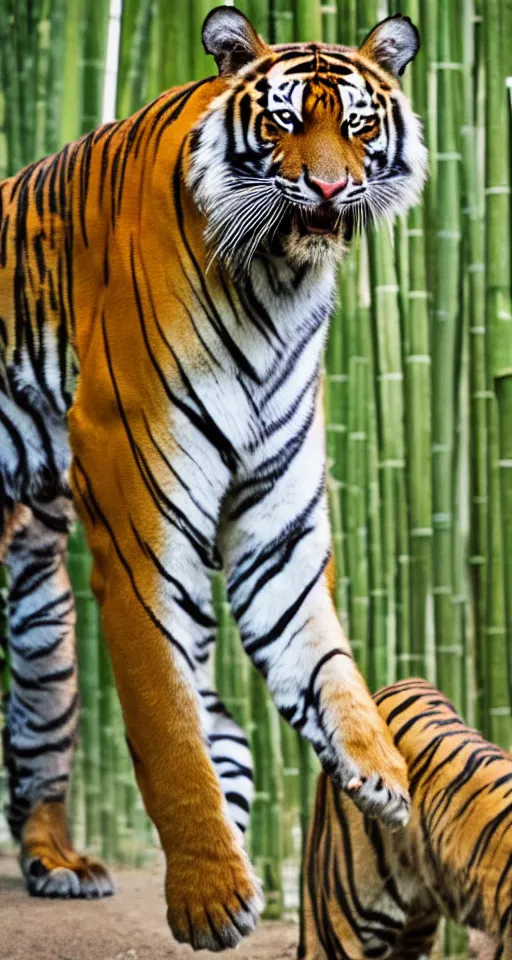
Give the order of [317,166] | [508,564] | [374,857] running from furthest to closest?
[508,564] < [374,857] < [317,166]

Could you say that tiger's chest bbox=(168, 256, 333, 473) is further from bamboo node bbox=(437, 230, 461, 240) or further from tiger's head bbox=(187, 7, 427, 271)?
bamboo node bbox=(437, 230, 461, 240)

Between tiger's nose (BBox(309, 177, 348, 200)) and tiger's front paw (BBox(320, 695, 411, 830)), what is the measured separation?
2.60ft

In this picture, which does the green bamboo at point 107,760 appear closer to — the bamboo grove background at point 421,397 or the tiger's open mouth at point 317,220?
the bamboo grove background at point 421,397

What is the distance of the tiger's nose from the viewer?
2.26 m

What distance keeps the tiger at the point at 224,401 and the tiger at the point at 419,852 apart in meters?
0.33

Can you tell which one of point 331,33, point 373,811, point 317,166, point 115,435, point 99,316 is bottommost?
point 373,811

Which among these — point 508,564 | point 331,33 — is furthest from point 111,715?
point 331,33

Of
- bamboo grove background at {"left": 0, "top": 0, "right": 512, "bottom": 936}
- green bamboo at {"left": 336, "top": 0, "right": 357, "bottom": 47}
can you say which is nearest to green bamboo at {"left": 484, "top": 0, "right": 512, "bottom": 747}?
bamboo grove background at {"left": 0, "top": 0, "right": 512, "bottom": 936}

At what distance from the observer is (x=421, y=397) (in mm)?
3266

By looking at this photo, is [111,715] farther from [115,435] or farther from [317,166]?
[317,166]

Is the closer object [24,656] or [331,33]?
[331,33]

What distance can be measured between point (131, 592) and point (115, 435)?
0.26 meters

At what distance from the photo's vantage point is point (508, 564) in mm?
3225

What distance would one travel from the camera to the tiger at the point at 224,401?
7.65ft
